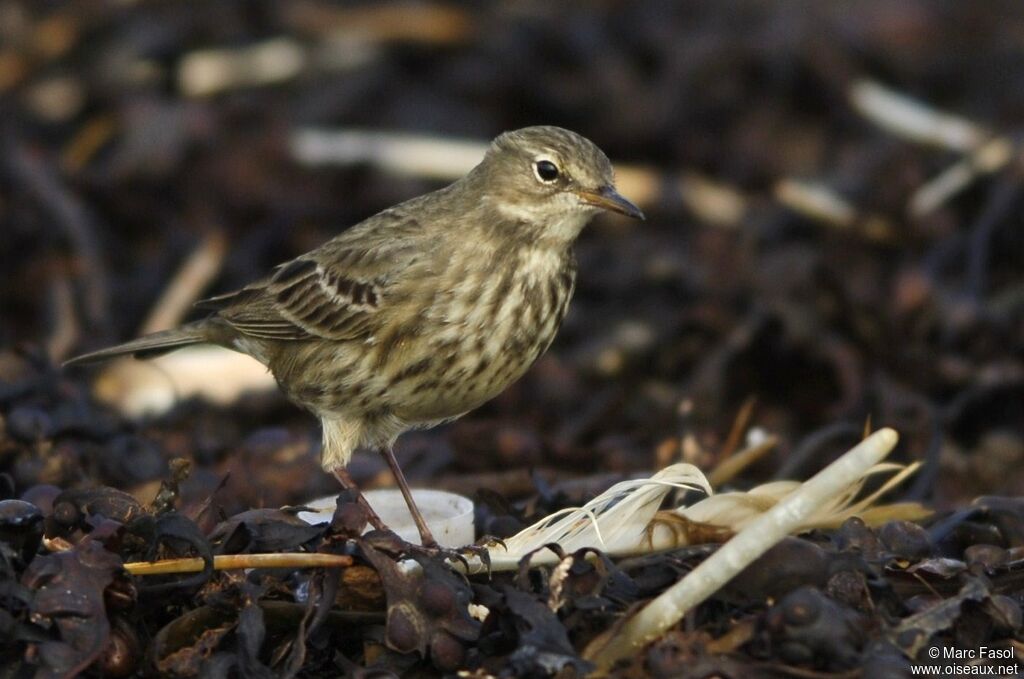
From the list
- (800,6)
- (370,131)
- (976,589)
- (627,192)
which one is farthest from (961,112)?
(976,589)

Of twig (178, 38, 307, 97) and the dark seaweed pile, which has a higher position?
twig (178, 38, 307, 97)

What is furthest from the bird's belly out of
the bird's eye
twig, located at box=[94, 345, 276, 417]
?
twig, located at box=[94, 345, 276, 417]

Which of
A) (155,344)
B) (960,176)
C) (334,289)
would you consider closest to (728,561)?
(334,289)

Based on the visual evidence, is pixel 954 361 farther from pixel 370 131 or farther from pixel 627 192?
pixel 370 131

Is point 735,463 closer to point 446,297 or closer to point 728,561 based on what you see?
point 446,297

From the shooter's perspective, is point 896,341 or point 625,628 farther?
point 896,341

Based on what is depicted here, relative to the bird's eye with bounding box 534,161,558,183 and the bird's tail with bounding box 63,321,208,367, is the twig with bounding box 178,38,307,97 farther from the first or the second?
the bird's eye with bounding box 534,161,558,183
